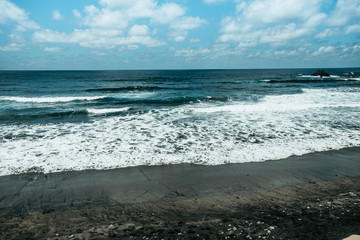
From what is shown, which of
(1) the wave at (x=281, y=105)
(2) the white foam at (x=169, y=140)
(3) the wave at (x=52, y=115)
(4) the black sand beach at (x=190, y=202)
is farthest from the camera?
(1) the wave at (x=281, y=105)

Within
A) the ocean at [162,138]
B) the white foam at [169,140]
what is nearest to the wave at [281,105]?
the ocean at [162,138]

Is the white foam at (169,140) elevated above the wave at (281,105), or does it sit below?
below

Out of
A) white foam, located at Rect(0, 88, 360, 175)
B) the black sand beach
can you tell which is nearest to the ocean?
white foam, located at Rect(0, 88, 360, 175)

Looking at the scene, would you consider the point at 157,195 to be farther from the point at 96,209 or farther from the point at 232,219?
the point at 232,219

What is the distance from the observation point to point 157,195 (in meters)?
5.38

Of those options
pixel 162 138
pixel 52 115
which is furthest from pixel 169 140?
pixel 52 115

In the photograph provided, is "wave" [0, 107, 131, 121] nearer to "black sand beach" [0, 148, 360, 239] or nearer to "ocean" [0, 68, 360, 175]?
"ocean" [0, 68, 360, 175]

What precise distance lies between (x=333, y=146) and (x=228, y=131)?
434cm

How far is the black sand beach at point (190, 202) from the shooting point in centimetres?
392

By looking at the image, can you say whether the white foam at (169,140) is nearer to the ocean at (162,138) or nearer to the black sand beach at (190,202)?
the ocean at (162,138)

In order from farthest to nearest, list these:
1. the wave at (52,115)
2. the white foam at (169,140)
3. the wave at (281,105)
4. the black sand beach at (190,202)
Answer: the wave at (281,105)
the wave at (52,115)
the white foam at (169,140)
the black sand beach at (190,202)

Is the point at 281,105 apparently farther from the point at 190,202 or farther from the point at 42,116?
the point at 42,116

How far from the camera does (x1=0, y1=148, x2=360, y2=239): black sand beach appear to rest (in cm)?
392

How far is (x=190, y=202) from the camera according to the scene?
5.00m
